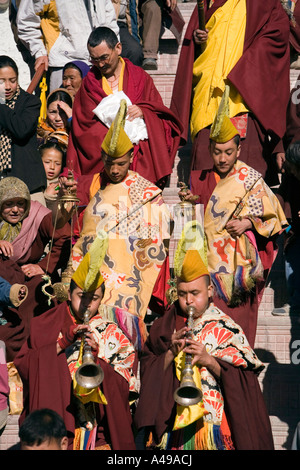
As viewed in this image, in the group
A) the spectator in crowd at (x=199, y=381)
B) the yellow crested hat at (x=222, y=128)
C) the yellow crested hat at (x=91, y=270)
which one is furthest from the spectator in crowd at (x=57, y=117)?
the spectator in crowd at (x=199, y=381)

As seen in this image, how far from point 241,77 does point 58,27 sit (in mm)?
1971

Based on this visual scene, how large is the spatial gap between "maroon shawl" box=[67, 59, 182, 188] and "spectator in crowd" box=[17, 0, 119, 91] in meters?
1.00

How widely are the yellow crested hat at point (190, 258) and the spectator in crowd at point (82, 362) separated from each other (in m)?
0.45

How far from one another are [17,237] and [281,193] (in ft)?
6.01

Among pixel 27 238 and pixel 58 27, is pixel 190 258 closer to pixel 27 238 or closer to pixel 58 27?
pixel 27 238

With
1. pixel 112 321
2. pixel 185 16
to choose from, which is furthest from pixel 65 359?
pixel 185 16

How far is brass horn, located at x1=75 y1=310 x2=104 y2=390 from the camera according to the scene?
7202 mm

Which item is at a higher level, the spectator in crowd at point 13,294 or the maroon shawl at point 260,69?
the maroon shawl at point 260,69

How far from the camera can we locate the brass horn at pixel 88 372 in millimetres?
→ 7202

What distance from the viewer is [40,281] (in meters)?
8.77

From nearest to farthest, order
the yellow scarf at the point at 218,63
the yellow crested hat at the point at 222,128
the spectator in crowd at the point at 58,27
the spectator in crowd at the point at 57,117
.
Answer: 1. the yellow crested hat at the point at 222,128
2. the yellow scarf at the point at 218,63
3. the spectator in crowd at the point at 57,117
4. the spectator in crowd at the point at 58,27

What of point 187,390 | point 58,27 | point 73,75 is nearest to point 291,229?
point 187,390

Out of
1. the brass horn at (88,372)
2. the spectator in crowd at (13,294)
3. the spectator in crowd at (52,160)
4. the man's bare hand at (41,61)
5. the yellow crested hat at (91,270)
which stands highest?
the yellow crested hat at (91,270)

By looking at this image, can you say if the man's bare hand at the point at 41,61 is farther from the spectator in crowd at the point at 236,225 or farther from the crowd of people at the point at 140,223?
the spectator in crowd at the point at 236,225
